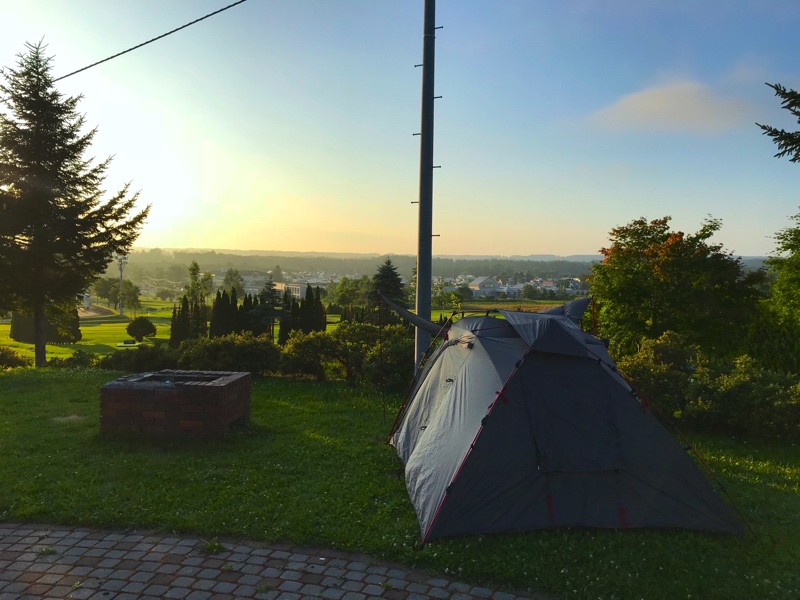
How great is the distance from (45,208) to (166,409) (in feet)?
41.5

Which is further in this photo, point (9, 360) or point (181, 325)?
point (181, 325)

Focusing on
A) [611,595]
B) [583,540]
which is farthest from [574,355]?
[611,595]

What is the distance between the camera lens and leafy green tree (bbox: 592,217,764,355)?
64.4 ft

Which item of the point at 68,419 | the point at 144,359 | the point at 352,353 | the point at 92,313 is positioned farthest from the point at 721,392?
the point at 92,313

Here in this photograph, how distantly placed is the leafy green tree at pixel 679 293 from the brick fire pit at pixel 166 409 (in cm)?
1569

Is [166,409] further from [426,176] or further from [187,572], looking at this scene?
[426,176]

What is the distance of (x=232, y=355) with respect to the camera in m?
11.9

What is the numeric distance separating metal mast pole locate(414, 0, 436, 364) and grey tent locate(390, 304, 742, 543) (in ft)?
9.68

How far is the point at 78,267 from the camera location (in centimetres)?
1720

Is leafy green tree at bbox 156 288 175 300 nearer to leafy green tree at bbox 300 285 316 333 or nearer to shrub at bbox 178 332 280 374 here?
leafy green tree at bbox 300 285 316 333

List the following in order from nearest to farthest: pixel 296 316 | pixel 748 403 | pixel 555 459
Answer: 1. pixel 555 459
2. pixel 748 403
3. pixel 296 316

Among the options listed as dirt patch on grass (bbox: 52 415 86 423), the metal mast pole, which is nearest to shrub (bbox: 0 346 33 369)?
dirt patch on grass (bbox: 52 415 86 423)

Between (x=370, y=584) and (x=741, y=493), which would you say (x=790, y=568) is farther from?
(x=370, y=584)

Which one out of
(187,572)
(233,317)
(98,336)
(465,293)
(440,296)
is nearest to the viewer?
(187,572)
